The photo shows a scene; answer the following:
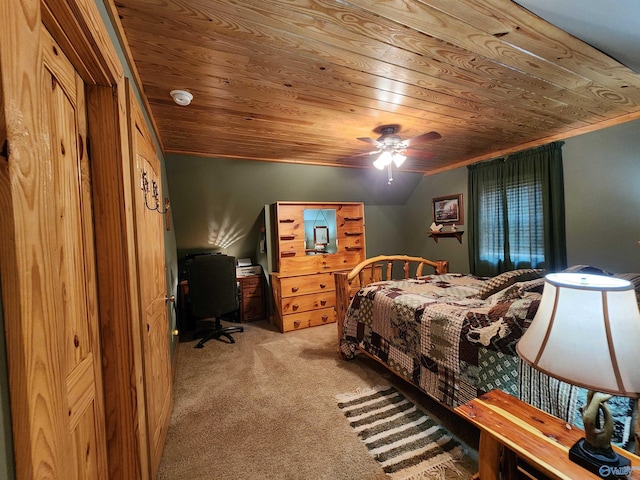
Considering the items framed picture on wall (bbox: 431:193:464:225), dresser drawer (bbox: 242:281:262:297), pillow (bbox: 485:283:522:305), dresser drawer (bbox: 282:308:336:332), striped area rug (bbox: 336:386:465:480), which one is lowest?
striped area rug (bbox: 336:386:465:480)

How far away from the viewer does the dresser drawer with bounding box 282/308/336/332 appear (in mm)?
3664

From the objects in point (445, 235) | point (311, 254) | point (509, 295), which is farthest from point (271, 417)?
point (445, 235)

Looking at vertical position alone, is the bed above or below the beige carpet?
above

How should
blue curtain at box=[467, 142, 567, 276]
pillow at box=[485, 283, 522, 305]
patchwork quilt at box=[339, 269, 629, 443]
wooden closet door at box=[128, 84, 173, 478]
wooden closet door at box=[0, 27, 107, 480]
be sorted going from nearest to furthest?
wooden closet door at box=[0, 27, 107, 480]
wooden closet door at box=[128, 84, 173, 478]
patchwork quilt at box=[339, 269, 629, 443]
pillow at box=[485, 283, 522, 305]
blue curtain at box=[467, 142, 567, 276]

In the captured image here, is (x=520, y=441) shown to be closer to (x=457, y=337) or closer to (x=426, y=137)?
(x=457, y=337)

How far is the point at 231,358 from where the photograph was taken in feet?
9.49

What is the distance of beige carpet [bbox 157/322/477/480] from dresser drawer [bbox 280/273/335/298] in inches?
31.8

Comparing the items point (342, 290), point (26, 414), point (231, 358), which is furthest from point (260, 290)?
point (26, 414)

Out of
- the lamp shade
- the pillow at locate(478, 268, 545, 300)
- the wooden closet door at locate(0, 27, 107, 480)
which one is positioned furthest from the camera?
the pillow at locate(478, 268, 545, 300)

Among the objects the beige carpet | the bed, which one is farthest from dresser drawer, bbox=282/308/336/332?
the bed

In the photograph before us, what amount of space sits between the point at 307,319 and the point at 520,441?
299 cm

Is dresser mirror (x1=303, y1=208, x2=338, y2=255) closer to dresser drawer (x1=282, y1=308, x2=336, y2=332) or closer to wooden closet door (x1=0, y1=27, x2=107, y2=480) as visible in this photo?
dresser drawer (x1=282, y1=308, x2=336, y2=332)

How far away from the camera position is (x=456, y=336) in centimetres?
167

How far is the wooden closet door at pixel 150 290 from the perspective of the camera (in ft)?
4.08
